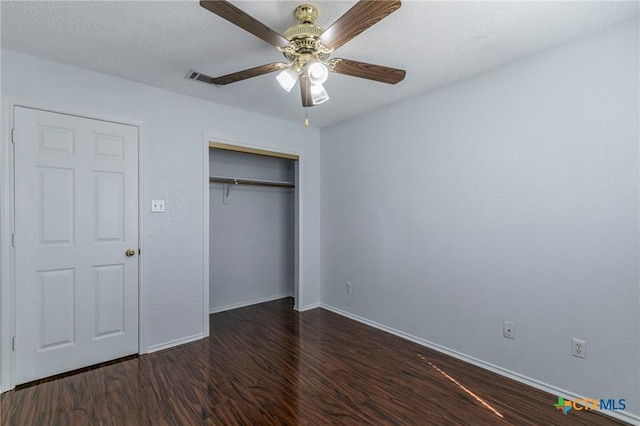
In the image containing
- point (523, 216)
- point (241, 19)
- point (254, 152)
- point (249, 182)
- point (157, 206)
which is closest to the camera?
point (241, 19)

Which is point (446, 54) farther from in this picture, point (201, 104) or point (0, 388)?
point (0, 388)

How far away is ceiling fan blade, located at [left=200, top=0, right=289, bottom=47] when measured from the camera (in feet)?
4.40

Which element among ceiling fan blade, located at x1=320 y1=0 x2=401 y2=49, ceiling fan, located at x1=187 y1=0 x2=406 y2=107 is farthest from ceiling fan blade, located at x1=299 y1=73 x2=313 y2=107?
ceiling fan blade, located at x1=320 y1=0 x2=401 y2=49

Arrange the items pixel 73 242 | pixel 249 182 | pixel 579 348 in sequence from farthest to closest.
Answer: pixel 249 182 < pixel 73 242 < pixel 579 348

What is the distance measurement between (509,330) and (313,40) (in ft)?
8.39

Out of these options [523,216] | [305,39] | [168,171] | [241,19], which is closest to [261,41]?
[305,39]

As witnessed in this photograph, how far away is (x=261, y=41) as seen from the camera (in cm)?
209

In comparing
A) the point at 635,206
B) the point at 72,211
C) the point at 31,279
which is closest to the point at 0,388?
the point at 31,279

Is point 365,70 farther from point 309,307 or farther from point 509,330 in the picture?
point 309,307

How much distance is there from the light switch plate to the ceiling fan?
4.73 feet

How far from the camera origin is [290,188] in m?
4.74

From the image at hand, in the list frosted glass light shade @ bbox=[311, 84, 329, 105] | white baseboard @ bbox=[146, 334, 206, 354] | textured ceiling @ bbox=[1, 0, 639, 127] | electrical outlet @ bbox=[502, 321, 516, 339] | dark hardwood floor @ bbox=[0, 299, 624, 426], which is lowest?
dark hardwood floor @ bbox=[0, 299, 624, 426]

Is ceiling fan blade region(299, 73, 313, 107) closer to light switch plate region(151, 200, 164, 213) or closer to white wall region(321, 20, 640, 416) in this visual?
white wall region(321, 20, 640, 416)

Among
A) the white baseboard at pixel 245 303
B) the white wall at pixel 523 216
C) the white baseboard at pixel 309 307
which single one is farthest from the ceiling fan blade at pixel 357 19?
the white baseboard at pixel 245 303
